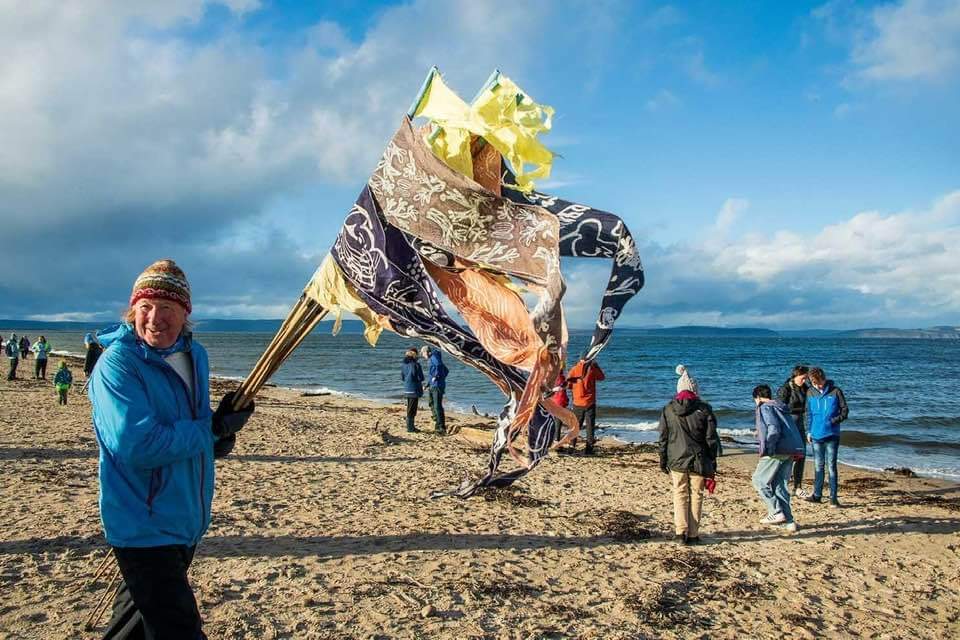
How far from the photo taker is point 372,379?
125 feet

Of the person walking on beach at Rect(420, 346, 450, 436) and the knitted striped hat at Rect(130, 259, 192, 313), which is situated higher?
the knitted striped hat at Rect(130, 259, 192, 313)

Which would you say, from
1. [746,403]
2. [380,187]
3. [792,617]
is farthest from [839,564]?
[746,403]

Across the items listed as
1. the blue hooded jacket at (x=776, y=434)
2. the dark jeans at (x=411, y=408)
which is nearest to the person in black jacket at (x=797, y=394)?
the blue hooded jacket at (x=776, y=434)

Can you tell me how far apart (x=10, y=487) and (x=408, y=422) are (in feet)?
27.2

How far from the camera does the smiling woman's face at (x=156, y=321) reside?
2.66 metres

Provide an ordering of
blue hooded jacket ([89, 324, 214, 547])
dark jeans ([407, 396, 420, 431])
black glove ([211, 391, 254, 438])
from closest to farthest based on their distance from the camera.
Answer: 1. blue hooded jacket ([89, 324, 214, 547])
2. black glove ([211, 391, 254, 438])
3. dark jeans ([407, 396, 420, 431])

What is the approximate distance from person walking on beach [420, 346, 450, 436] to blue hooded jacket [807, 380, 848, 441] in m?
7.29

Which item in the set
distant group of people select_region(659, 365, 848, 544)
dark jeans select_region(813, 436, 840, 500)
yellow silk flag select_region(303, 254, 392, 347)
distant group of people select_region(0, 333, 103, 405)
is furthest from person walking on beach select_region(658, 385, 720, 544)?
distant group of people select_region(0, 333, 103, 405)

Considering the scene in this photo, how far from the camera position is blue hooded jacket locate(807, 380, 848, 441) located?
8.38m

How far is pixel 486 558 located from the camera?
580 cm

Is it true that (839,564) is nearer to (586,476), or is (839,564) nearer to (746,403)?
(586,476)

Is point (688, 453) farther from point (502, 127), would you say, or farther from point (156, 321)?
point (156, 321)

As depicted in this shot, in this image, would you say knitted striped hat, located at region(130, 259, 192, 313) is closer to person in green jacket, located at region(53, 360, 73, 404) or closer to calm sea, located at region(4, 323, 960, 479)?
calm sea, located at region(4, 323, 960, 479)

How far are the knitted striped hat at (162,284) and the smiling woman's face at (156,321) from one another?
3cm
